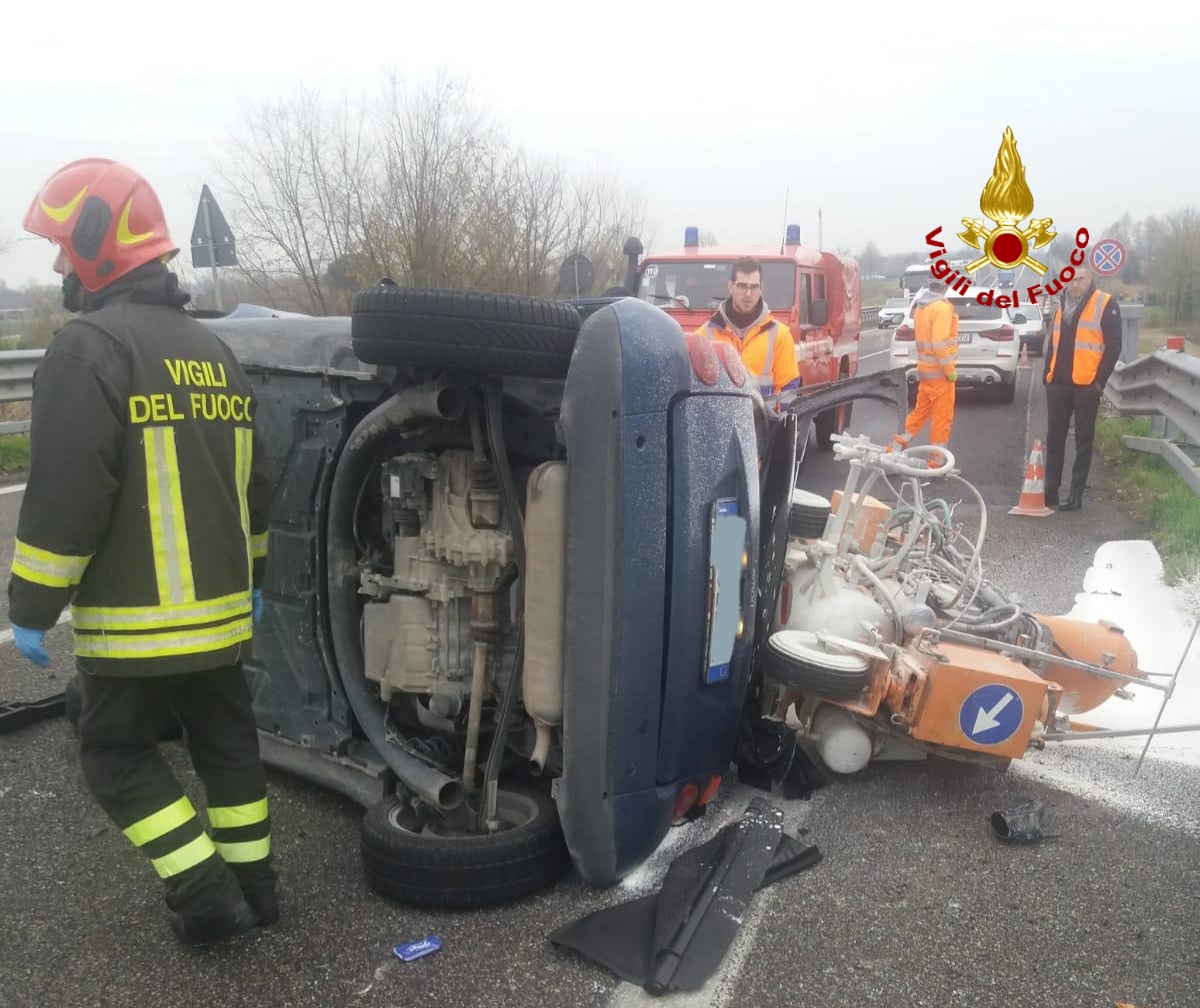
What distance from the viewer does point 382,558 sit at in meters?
3.10

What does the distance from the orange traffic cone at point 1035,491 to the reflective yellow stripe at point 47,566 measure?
6.90 metres

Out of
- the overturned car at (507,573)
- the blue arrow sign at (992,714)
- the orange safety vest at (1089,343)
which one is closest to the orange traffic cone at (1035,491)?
the orange safety vest at (1089,343)

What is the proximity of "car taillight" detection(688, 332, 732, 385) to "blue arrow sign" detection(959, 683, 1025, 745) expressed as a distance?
4.15ft

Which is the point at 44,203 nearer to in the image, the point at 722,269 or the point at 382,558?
the point at 382,558

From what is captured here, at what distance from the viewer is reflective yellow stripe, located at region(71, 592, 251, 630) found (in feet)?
7.77

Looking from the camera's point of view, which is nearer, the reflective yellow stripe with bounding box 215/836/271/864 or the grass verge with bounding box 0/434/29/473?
the reflective yellow stripe with bounding box 215/836/271/864

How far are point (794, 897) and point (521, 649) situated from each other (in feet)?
3.16

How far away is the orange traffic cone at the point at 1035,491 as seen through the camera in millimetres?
7695

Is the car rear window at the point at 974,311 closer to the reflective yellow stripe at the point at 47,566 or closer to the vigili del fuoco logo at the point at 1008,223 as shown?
the vigili del fuoco logo at the point at 1008,223

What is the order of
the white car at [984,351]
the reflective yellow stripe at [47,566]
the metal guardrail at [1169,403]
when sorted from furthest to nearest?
the white car at [984,351]
the metal guardrail at [1169,403]
the reflective yellow stripe at [47,566]

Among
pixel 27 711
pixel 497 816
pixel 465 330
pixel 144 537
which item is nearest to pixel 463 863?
pixel 497 816

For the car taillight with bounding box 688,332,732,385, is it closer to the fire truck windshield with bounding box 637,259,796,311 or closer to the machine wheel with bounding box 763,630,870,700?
the machine wheel with bounding box 763,630,870,700

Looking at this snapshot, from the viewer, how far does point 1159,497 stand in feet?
24.8

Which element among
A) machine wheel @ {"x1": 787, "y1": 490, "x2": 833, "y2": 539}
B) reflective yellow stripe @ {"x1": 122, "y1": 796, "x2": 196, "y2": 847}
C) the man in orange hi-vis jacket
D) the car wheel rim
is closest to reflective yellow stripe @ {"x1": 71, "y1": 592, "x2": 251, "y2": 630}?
reflective yellow stripe @ {"x1": 122, "y1": 796, "x2": 196, "y2": 847}
